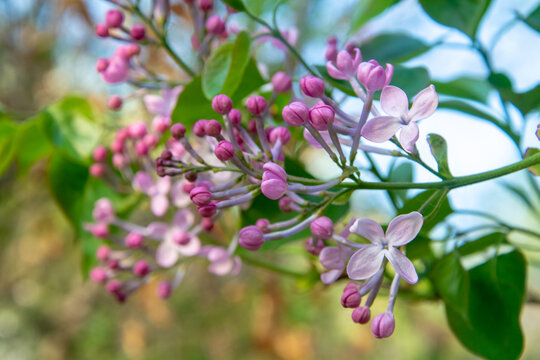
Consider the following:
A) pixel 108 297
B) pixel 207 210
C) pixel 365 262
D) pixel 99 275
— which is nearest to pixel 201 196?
pixel 207 210

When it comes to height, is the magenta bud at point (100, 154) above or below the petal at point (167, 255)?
above

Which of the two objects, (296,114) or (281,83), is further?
(281,83)

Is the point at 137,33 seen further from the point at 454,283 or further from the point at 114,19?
the point at 454,283

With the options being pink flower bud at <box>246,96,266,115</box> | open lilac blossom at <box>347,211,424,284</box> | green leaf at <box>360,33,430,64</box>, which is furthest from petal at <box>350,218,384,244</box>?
green leaf at <box>360,33,430,64</box>

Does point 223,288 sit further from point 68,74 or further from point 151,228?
point 151,228

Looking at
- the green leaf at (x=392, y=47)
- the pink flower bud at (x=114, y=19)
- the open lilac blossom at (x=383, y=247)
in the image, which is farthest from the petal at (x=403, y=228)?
the pink flower bud at (x=114, y=19)

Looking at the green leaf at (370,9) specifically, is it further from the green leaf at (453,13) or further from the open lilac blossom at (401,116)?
the open lilac blossom at (401,116)

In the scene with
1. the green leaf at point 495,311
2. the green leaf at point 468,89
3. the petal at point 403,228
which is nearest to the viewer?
the petal at point 403,228

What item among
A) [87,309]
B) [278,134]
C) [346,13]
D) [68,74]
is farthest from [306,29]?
[278,134]
